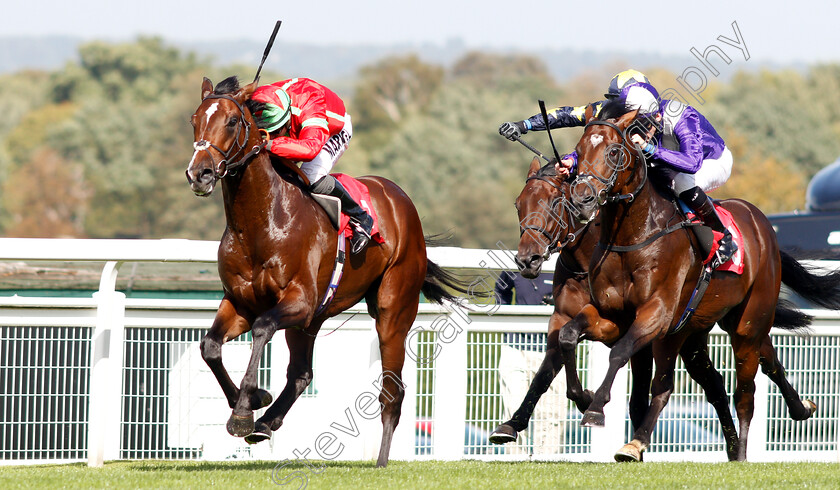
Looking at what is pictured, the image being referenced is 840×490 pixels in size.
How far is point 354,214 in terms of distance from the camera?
545 cm

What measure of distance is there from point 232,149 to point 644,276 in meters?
2.03

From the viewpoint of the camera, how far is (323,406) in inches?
235

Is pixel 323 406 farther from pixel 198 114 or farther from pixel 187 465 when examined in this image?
pixel 198 114

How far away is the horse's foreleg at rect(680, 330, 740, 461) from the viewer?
21.0ft

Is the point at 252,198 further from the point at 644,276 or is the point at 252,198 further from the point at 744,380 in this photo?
the point at 744,380

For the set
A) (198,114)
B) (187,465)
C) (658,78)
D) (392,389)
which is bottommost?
(187,465)

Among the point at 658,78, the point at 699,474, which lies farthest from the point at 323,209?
the point at 658,78

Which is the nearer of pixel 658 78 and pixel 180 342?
pixel 180 342

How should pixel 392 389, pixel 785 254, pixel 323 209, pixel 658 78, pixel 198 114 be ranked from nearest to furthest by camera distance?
1. pixel 198 114
2. pixel 323 209
3. pixel 392 389
4. pixel 785 254
5. pixel 658 78

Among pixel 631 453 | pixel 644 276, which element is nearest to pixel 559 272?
pixel 644 276

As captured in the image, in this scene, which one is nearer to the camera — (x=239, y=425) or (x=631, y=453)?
Result: (x=239, y=425)

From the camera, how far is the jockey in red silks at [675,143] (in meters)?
5.41

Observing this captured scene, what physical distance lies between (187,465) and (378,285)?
131 centimetres

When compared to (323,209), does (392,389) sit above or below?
below
